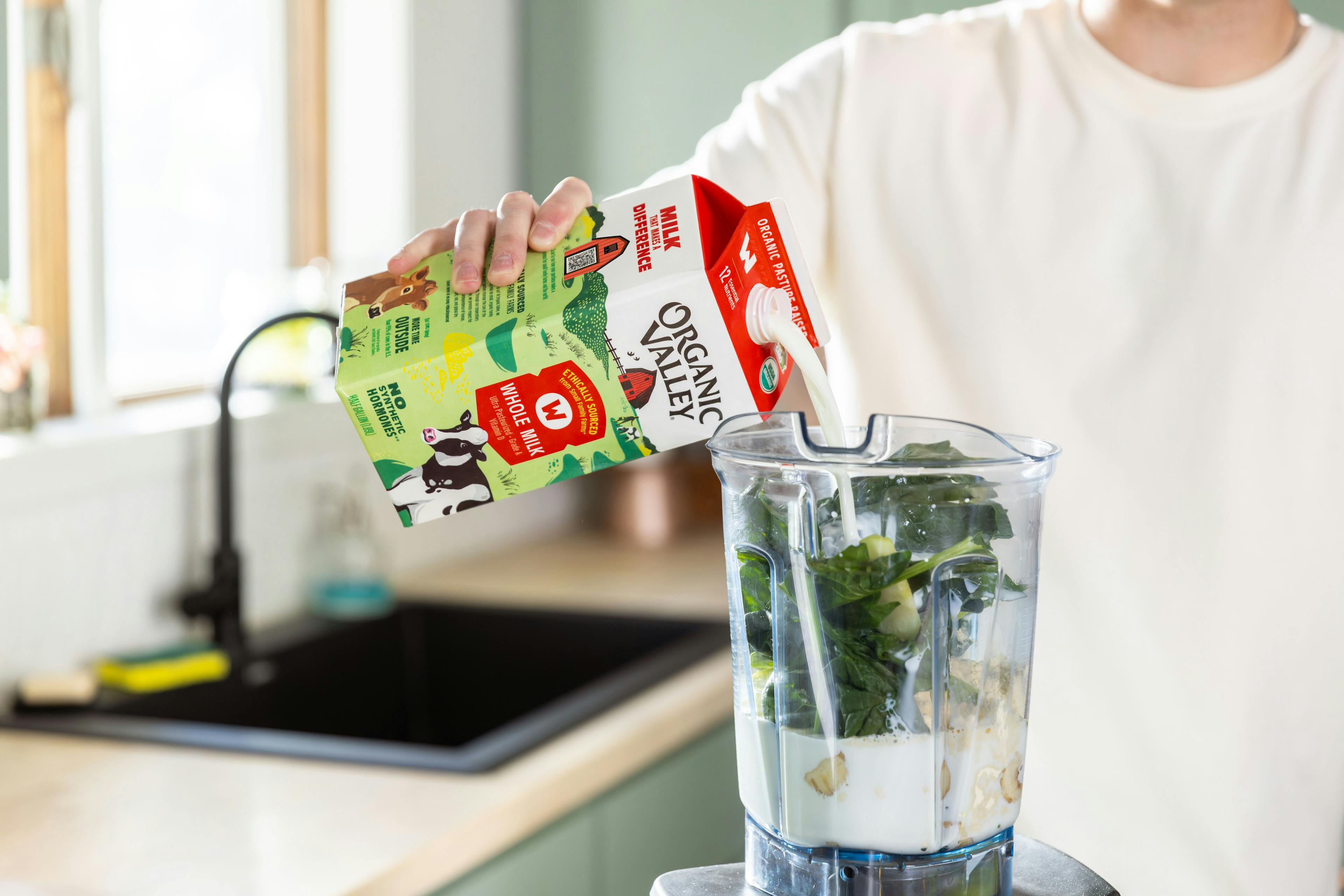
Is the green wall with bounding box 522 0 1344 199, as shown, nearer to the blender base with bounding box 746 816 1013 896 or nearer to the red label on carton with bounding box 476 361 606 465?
the red label on carton with bounding box 476 361 606 465

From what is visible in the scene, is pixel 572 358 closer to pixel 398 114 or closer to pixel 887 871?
pixel 887 871

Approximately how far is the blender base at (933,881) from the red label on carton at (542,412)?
0.63 ft

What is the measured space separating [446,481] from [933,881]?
0.28 metres

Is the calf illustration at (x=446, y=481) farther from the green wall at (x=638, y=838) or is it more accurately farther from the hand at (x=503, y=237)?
the green wall at (x=638, y=838)

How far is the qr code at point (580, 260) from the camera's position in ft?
2.09

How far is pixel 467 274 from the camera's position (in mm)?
643

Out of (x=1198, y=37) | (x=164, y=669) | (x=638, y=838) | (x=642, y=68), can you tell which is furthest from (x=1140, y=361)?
(x=642, y=68)

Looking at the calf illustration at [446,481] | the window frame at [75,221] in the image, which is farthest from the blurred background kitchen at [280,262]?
the calf illustration at [446,481]

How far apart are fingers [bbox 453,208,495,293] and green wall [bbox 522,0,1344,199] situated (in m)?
1.41

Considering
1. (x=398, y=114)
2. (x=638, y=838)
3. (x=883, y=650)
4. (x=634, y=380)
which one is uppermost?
(x=398, y=114)

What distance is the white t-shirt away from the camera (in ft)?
3.01

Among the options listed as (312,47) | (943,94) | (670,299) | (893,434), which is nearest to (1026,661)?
(893,434)

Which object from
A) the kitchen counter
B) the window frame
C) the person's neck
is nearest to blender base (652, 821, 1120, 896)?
the kitchen counter

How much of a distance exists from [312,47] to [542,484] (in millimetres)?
1612
